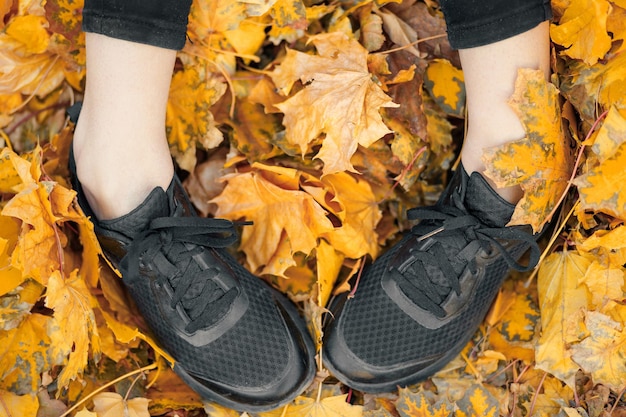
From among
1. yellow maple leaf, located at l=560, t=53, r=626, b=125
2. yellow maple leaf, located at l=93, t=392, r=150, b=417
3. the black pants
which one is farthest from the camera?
yellow maple leaf, located at l=93, t=392, r=150, b=417

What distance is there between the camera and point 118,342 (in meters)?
1.08

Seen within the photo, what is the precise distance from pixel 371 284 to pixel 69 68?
0.72 meters

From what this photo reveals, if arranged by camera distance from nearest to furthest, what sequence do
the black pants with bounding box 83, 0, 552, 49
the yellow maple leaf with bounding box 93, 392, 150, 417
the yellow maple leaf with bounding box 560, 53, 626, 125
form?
the black pants with bounding box 83, 0, 552, 49 < the yellow maple leaf with bounding box 560, 53, 626, 125 < the yellow maple leaf with bounding box 93, 392, 150, 417

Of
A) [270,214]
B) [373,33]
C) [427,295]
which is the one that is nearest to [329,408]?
[427,295]

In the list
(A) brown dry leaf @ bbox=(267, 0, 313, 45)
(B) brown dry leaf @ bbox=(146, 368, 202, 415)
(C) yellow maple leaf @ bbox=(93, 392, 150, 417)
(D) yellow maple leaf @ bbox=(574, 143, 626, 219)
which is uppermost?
(A) brown dry leaf @ bbox=(267, 0, 313, 45)

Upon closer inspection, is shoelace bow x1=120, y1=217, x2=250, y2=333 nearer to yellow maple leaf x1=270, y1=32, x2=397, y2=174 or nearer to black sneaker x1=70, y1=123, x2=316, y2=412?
black sneaker x1=70, y1=123, x2=316, y2=412

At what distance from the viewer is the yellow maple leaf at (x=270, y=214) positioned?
41.3 inches

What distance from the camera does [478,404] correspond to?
3.42ft

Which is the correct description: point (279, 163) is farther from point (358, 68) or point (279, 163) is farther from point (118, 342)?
point (118, 342)

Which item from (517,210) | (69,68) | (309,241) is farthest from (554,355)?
(69,68)

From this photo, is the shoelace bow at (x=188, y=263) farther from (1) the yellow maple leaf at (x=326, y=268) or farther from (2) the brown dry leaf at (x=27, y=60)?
(2) the brown dry leaf at (x=27, y=60)

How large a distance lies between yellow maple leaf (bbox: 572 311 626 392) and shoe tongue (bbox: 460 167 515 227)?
0.22 metres

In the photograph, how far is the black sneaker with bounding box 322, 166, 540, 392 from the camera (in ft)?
3.25

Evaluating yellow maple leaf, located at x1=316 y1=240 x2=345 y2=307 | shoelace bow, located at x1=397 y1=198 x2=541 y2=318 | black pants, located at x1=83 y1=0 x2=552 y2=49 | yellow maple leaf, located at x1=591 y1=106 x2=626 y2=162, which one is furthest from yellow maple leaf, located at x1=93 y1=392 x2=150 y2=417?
yellow maple leaf, located at x1=591 y1=106 x2=626 y2=162
